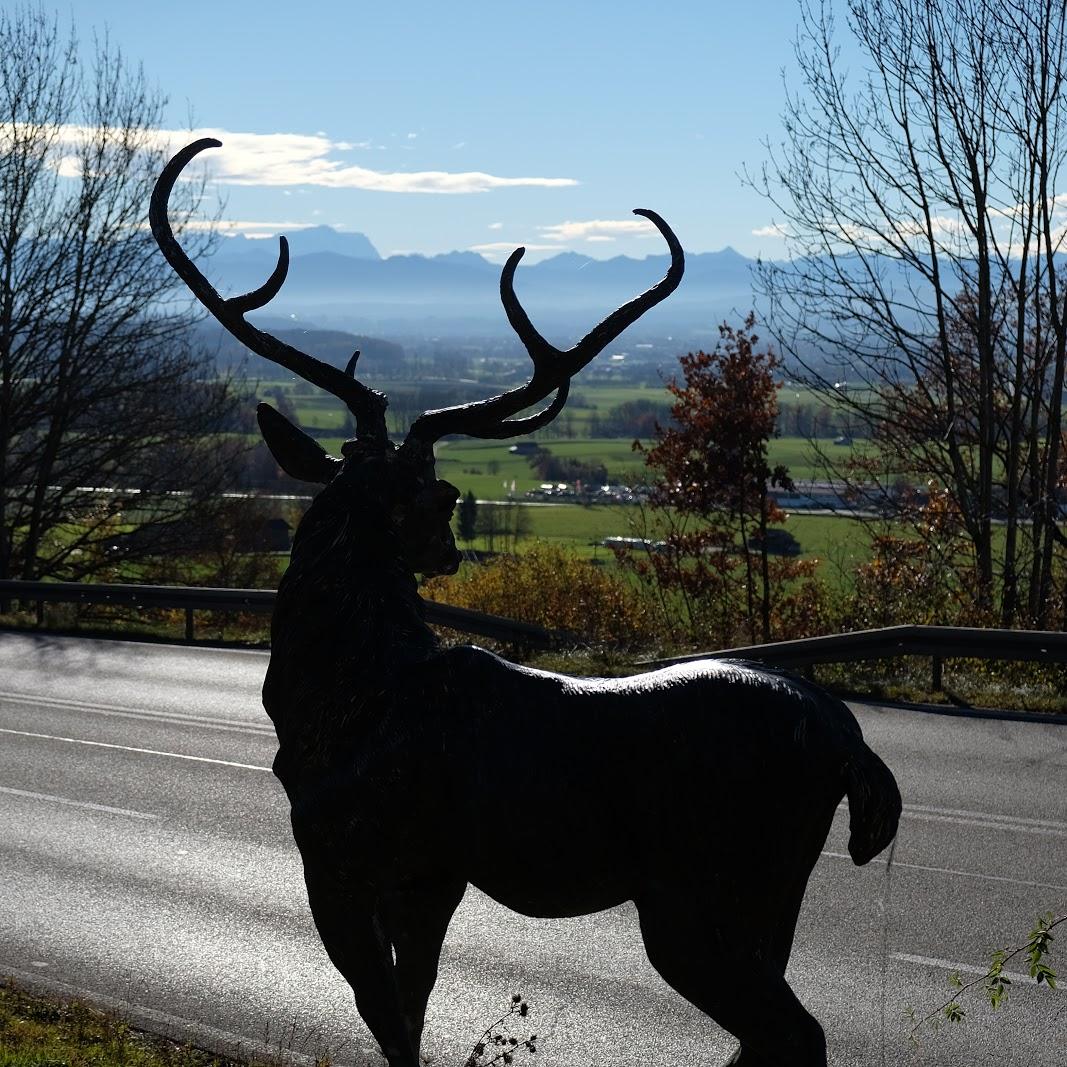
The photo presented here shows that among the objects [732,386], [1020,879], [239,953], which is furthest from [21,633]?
[1020,879]

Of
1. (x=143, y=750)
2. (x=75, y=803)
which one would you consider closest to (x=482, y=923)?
(x=75, y=803)

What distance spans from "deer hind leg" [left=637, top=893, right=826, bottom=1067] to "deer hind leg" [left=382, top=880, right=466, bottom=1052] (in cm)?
69

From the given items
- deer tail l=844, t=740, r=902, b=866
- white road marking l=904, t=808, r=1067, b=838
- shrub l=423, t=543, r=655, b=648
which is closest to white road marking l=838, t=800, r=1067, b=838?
white road marking l=904, t=808, r=1067, b=838

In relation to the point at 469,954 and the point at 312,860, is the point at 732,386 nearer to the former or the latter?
the point at 469,954

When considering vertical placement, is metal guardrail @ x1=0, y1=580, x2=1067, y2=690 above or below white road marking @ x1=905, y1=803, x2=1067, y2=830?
above

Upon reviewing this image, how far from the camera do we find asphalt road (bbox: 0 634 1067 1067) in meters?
6.22

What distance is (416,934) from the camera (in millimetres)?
3816

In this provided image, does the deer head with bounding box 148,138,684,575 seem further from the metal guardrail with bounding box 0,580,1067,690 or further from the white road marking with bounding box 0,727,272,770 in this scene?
the white road marking with bounding box 0,727,272,770

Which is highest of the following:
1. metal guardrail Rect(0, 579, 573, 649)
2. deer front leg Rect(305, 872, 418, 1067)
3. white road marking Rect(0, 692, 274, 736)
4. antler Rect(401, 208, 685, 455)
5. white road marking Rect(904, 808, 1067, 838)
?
antler Rect(401, 208, 685, 455)

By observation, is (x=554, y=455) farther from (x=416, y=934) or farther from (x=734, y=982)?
(x=734, y=982)

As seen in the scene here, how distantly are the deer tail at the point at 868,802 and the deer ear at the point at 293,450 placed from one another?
5.39 ft

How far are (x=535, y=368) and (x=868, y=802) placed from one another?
5.25 ft

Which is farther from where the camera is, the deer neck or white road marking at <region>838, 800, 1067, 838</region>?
white road marking at <region>838, 800, 1067, 838</region>

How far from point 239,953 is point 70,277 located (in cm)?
1915
